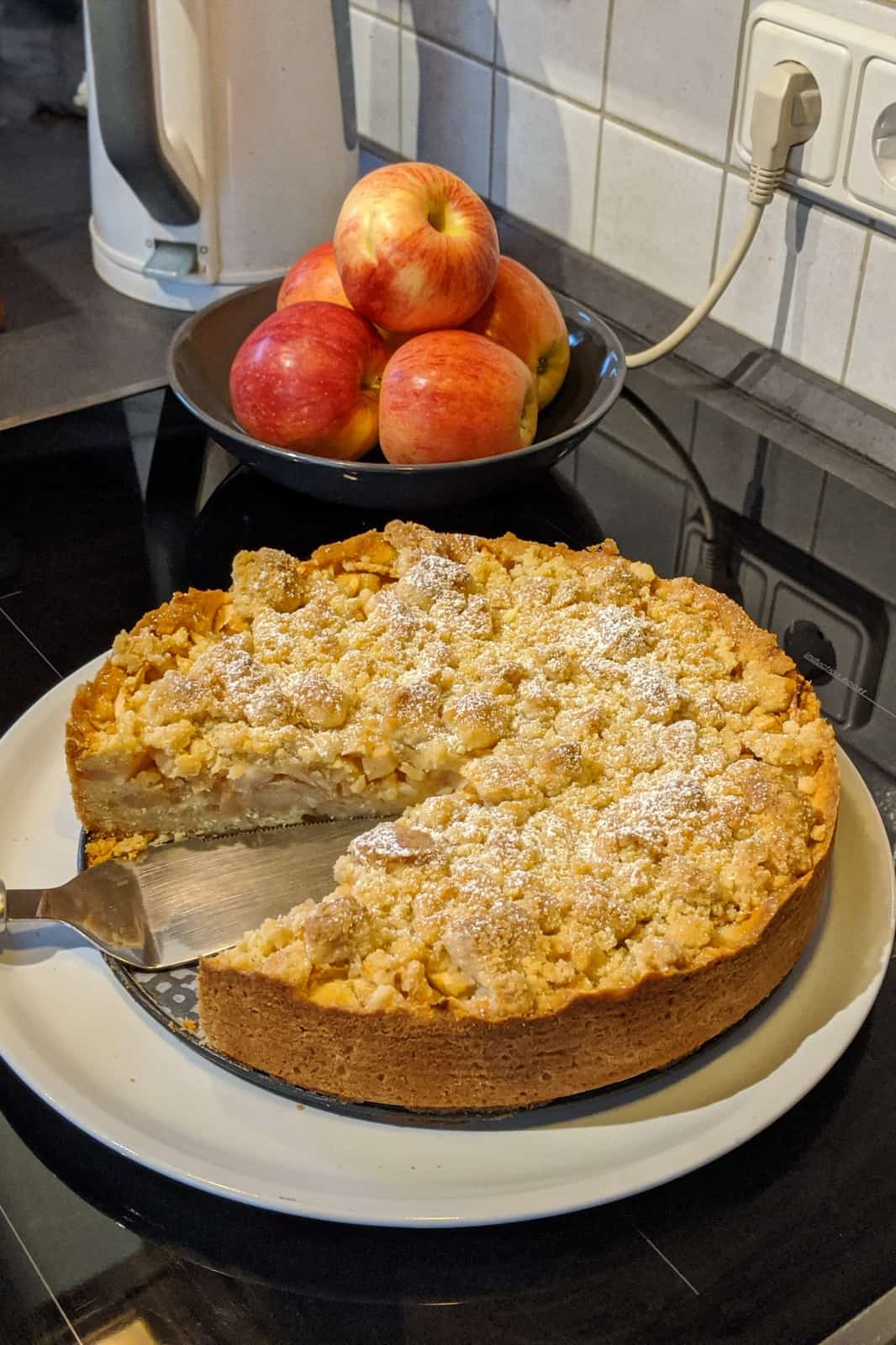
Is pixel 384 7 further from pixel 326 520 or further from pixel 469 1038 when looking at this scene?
pixel 469 1038

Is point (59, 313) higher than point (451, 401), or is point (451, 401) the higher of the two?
point (451, 401)

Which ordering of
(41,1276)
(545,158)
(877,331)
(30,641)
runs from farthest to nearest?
1. (545,158)
2. (877,331)
3. (30,641)
4. (41,1276)

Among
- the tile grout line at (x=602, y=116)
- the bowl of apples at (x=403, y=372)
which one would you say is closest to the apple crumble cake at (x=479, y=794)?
the bowl of apples at (x=403, y=372)

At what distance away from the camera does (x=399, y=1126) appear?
72 cm

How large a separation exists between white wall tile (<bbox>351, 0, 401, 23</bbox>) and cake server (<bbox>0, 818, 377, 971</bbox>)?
42.4 inches

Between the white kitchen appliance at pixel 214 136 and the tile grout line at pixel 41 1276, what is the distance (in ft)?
3.12

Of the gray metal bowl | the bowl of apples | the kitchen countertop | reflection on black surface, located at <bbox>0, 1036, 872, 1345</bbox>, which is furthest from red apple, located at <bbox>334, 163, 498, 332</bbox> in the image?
reflection on black surface, located at <bbox>0, 1036, 872, 1345</bbox>

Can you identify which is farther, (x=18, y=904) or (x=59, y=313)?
(x=59, y=313)

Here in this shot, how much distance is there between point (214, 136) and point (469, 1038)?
38.5 inches

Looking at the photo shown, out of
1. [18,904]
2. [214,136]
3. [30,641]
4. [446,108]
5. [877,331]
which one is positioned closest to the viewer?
[18,904]

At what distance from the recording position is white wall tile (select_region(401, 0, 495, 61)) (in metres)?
1.47

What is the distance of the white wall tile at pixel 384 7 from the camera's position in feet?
5.16

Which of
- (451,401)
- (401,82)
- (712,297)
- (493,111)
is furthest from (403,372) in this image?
(401,82)

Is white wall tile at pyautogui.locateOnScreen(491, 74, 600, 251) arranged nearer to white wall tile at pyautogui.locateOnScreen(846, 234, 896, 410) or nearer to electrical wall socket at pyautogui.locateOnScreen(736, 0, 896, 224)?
electrical wall socket at pyautogui.locateOnScreen(736, 0, 896, 224)
